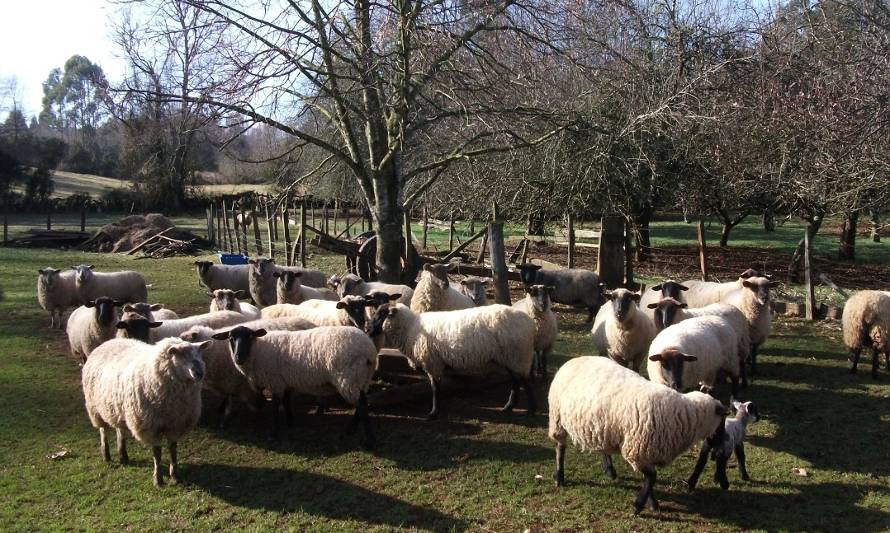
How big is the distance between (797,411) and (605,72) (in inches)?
379

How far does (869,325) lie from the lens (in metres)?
9.02

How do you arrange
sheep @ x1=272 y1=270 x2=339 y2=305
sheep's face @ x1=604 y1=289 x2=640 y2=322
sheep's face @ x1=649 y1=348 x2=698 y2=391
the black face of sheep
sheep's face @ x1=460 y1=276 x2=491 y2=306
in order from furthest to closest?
sheep @ x1=272 y1=270 x2=339 y2=305, sheep's face @ x1=460 y1=276 x2=491 y2=306, sheep's face @ x1=604 y1=289 x2=640 y2=322, the black face of sheep, sheep's face @ x1=649 y1=348 x2=698 y2=391

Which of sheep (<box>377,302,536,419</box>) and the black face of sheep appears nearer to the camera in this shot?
the black face of sheep

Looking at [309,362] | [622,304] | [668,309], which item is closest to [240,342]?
[309,362]

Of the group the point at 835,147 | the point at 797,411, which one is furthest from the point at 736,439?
the point at 835,147

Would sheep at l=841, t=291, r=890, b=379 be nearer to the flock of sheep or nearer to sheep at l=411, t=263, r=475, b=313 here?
the flock of sheep

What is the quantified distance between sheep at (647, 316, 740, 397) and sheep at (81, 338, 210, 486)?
4247mm

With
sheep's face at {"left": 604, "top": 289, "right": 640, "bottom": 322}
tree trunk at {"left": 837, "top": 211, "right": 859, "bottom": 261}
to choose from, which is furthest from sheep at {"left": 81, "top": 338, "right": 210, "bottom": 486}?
tree trunk at {"left": 837, "top": 211, "right": 859, "bottom": 261}

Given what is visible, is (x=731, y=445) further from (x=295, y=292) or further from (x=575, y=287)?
(x=575, y=287)

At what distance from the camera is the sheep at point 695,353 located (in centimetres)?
613

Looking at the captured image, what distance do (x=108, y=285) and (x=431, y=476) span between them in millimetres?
9343

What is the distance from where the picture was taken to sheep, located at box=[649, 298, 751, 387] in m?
8.40

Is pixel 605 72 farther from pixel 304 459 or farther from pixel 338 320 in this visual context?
pixel 304 459

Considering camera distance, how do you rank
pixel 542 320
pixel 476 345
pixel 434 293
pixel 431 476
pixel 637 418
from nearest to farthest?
pixel 637 418 → pixel 431 476 → pixel 476 345 → pixel 542 320 → pixel 434 293
